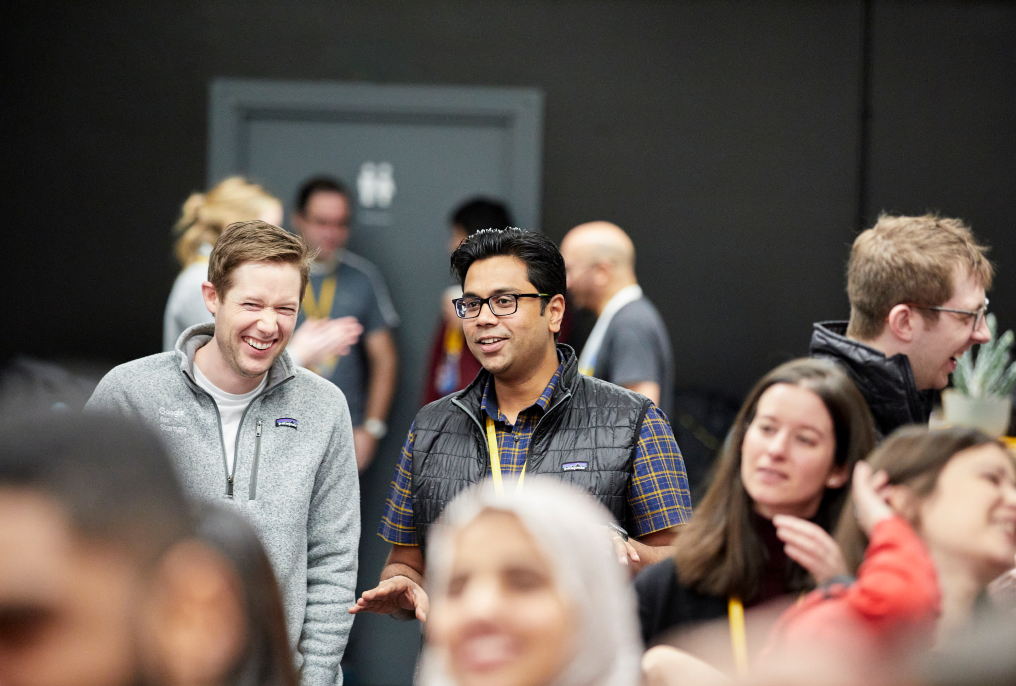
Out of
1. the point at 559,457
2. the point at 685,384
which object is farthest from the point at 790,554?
the point at 685,384

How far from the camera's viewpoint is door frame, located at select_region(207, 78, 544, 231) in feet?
15.8

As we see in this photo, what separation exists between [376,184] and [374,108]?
0.35 meters

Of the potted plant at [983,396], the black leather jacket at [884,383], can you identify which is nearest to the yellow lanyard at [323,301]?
the potted plant at [983,396]

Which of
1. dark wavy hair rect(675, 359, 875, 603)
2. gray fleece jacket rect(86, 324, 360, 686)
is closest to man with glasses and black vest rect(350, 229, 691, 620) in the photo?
gray fleece jacket rect(86, 324, 360, 686)

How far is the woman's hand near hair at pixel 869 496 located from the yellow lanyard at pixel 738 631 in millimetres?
240

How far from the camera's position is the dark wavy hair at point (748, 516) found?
5.75ft

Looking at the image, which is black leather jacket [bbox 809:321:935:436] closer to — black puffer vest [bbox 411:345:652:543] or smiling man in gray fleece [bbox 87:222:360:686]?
black puffer vest [bbox 411:345:652:543]

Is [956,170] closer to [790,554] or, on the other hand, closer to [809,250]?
[809,250]

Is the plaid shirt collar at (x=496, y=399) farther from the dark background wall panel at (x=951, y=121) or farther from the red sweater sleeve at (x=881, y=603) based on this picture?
the dark background wall panel at (x=951, y=121)

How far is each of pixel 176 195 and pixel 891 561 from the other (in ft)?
13.6

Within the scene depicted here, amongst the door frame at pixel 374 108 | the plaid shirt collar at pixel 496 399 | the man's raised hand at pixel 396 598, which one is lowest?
the man's raised hand at pixel 396 598

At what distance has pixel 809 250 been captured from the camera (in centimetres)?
499

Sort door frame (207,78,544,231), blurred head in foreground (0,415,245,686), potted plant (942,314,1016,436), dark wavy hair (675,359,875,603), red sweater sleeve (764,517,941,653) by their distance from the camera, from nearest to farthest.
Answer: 1. blurred head in foreground (0,415,245,686)
2. red sweater sleeve (764,517,941,653)
3. dark wavy hair (675,359,875,603)
4. potted plant (942,314,1016,436)
5. door frame (207,78,544,231)

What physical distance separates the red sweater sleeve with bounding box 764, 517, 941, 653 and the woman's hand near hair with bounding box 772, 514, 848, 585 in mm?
68
